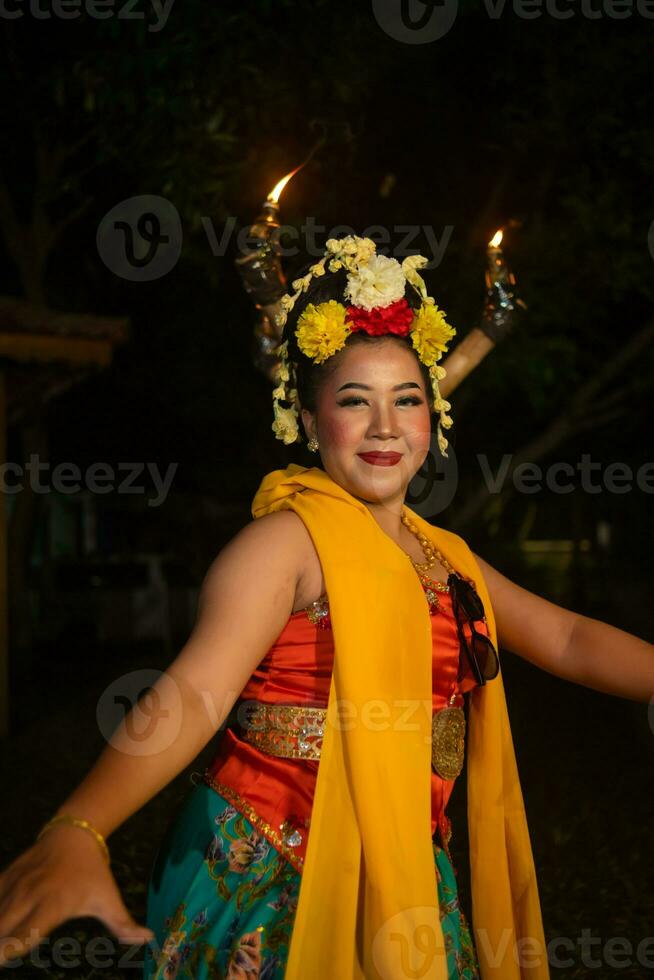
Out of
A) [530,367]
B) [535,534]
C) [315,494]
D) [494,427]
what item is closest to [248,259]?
[315,494]

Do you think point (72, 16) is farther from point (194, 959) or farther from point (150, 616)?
point (150, 616)

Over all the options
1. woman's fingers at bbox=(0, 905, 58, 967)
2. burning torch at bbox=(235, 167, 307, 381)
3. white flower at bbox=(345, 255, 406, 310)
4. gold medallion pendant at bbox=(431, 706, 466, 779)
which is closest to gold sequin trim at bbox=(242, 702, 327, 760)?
gold medallion pendant at bbox=(431, 706, 466, 779)

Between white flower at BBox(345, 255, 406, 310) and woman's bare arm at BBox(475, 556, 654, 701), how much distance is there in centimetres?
70

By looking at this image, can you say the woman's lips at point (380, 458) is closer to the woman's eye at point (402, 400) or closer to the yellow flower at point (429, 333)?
the woman's eye at point (402, 400)

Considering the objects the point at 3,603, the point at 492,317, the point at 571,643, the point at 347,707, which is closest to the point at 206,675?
the point at 347,707

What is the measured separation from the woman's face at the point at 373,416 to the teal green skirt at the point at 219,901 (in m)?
0.70

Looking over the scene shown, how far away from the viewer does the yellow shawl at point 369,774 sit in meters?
1.92

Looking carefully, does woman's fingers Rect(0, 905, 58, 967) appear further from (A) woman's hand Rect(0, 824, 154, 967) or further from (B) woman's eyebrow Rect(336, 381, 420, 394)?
(B) woman's eyebrow Rect(336, 381, 420, 394)

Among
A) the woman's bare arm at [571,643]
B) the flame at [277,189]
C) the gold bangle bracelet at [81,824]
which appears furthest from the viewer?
the flame at [277,189]

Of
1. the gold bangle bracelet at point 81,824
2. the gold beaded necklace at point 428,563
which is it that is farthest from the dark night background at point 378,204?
the gold bangle bracelet at point 81,824

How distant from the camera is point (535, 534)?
44.4m

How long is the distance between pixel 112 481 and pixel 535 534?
28.1m

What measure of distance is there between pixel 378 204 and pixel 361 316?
5.02 meters

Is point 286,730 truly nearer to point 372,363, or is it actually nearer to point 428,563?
point 428,563
